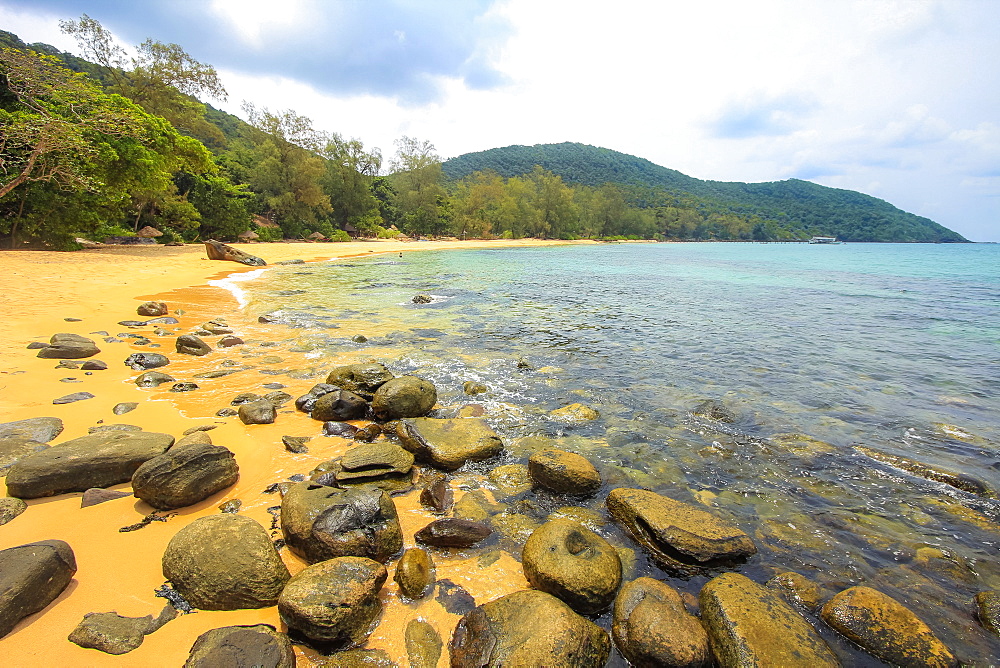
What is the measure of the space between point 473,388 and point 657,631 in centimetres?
524

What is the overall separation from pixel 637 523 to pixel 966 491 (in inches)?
174

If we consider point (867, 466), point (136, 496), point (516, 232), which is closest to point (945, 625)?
point (867, 466)

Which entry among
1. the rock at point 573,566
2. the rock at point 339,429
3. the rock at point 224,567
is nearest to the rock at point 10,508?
the rock at point 224,567

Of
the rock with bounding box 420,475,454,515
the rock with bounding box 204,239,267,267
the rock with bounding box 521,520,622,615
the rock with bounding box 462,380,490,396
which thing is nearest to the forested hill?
the rock with bounding box 204,239,267,267

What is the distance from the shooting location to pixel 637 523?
13.5ft

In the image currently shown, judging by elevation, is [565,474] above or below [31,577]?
below

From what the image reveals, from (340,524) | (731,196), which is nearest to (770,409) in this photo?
(340,524)

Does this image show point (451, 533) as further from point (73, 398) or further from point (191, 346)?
point (191, 346)

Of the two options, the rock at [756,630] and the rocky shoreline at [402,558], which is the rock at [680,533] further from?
the rock at [756,630]

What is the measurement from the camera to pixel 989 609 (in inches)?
131

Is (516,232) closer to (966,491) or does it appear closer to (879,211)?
(966,491)

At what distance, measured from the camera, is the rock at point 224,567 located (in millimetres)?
3104

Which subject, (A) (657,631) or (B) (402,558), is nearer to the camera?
(A) (657,631)

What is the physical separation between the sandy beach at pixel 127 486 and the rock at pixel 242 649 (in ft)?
0.72
